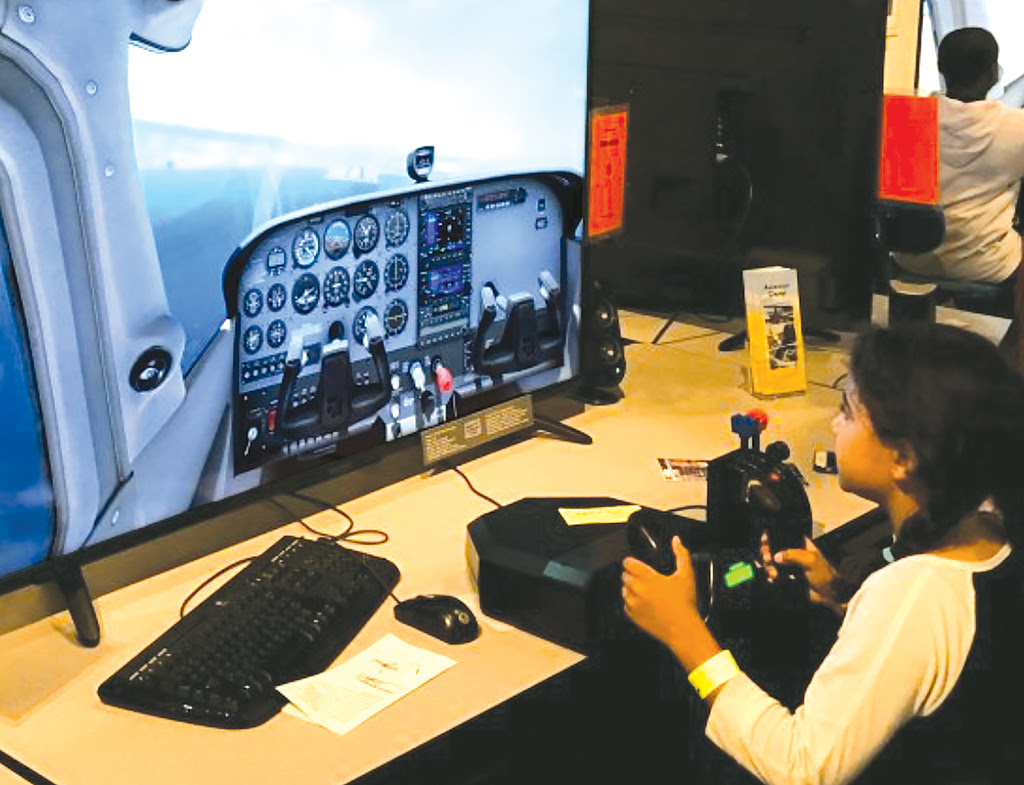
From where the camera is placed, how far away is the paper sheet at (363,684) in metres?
1.44

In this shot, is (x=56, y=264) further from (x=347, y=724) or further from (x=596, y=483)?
(x=596, y=483)

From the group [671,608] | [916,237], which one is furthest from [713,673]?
[916,237]

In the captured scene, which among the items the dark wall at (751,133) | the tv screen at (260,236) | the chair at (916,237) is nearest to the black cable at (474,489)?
the tv screen at (260,236)

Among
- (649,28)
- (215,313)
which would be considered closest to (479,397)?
(215,313)

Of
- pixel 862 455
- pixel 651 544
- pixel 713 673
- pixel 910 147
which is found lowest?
pixel 713 673

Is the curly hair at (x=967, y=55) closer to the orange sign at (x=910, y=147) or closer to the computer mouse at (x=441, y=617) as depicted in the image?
the orange sign at (x=910, y=147)

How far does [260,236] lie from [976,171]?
3.25 meters

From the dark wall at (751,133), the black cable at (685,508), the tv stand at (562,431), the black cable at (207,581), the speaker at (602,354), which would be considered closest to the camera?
the black cable at (207,581)

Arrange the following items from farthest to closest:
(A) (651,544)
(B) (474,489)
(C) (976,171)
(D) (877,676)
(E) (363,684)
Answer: (C) (976,171), (B) (474,489), (A) (651,544), (E) (363,684), (D) (877,676)

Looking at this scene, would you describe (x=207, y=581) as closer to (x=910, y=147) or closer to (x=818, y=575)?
(x=818, y=575)

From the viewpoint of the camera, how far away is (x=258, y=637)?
5.04 feet

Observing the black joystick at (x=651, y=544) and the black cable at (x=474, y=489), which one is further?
the black cable at (x=474, y=489)

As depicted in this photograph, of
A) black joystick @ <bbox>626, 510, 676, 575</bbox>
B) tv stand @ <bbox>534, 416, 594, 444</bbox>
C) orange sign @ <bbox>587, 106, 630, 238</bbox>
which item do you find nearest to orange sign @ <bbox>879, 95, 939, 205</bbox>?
orange sign @ <bbox>587, 106, 630, 238</bbox>

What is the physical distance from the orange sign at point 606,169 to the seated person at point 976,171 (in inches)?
86.2
